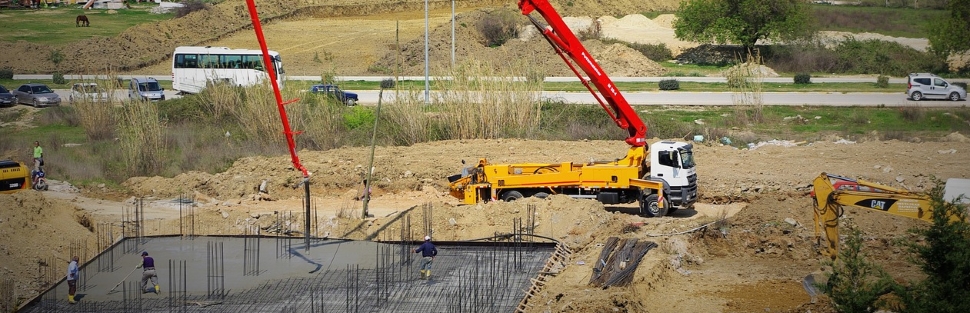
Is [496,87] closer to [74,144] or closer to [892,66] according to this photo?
[74,144]

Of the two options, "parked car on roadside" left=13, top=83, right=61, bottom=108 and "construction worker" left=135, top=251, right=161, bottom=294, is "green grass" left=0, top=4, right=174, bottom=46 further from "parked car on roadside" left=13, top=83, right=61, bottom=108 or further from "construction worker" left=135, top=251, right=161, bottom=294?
"construction worker" left=135, top=251, right=161, bottom=294

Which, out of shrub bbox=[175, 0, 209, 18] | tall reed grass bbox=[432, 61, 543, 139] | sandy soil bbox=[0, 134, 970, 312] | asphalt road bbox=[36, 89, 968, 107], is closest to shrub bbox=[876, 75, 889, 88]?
asphalt road bbox=[36, 89, 968, 107]

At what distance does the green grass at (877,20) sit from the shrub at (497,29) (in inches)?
761

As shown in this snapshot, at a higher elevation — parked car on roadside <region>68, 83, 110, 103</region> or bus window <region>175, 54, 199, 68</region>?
bus window <region>175, 54, 199, 68</region>

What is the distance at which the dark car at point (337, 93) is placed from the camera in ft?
116

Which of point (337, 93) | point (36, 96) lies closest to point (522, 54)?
point (337, 93)

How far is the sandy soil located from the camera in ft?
59.0

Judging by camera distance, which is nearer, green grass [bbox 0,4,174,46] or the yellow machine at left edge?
the yellow machine at left edge

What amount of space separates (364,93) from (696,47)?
2233 cm

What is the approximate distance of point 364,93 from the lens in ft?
147

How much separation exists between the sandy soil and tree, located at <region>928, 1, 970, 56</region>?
59.7 ft

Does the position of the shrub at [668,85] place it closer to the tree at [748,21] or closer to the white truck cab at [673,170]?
the tree at [748,21]

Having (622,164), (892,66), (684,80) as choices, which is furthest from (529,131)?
(892,66)

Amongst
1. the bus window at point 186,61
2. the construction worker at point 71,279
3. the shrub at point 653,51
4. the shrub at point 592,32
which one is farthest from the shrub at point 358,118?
the shrub at point 592,32
